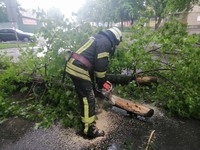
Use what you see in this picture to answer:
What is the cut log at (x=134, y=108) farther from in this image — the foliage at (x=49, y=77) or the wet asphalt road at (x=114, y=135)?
the foliage at (x=49, y=77)

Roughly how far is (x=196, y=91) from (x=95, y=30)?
2.31 metres

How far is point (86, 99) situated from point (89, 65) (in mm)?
494

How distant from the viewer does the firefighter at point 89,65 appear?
91.2 inches

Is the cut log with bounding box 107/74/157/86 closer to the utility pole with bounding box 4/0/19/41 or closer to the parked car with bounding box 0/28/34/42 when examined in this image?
the utility pole with bounding box 4/0/19/41

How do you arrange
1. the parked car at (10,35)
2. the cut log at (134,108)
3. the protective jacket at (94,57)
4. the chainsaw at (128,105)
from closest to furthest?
the protective jacket at (94,57)
the chainsaw at (128,105)
the cut log at (134,108)
the parked car at (10,35)

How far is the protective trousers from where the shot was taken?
2.38 metres

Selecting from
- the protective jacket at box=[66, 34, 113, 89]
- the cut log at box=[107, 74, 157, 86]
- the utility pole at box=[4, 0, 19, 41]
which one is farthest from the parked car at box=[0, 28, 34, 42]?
the protective jacket at box=[66, 34, 113, 89]

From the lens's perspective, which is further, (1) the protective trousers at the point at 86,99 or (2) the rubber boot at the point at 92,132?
(2) the rubber boot at the point at 92,132

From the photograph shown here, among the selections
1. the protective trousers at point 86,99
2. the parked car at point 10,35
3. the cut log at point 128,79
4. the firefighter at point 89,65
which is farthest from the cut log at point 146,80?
the parked car at point 10,35

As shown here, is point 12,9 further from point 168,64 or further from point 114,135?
point 168,64

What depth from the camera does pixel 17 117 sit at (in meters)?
3.12

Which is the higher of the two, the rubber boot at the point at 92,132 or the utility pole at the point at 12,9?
the utility pole at the point at 12,9

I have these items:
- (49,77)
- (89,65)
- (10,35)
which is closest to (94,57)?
(89,65)

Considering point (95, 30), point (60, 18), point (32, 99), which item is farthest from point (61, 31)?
point (32, 99)
